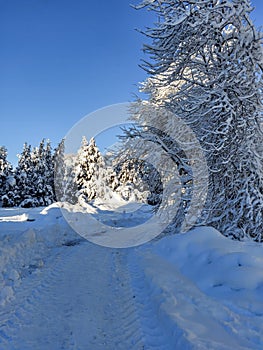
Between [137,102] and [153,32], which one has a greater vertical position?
[153,32]

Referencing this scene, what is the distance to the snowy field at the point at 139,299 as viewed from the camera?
3578 millimetres

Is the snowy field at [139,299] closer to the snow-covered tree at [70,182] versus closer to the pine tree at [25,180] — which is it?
the snow-covered tree at [70,182]

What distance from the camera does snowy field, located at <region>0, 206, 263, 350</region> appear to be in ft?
11.7

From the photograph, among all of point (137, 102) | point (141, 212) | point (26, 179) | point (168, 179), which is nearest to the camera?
point (168, 179)

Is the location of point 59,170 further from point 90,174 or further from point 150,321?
point 150,321

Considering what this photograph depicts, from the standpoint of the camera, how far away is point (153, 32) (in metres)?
9.95

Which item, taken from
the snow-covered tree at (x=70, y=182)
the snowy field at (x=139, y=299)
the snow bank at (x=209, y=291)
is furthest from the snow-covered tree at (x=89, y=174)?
the snow bank at (x=209, y=291)

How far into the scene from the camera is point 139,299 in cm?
511

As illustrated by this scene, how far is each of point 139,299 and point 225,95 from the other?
6.22 metres

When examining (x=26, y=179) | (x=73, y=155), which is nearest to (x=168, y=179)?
(x=73, y=155)

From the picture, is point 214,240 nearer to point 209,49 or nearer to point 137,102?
point 209,49

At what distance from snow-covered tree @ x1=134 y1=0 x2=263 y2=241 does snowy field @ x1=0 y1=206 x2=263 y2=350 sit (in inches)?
68.6

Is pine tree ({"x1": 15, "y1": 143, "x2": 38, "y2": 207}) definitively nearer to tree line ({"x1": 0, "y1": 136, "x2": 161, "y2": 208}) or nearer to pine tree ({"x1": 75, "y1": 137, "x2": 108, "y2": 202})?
tree line ({"x1": 0, "y1": 136, "x2": 161, "y2": 208})

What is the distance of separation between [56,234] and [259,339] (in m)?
11.0
